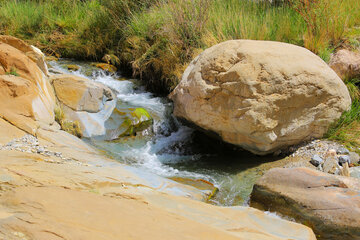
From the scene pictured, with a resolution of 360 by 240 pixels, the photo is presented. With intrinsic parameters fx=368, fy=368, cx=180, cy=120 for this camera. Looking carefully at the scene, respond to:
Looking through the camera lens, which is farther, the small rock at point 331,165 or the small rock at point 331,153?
the small rock at point 331,153

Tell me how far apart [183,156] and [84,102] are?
1817mm

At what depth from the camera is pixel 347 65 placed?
5816 millimetres

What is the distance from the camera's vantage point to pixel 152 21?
779 centimetres

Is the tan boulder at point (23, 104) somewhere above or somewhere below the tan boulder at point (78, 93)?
above

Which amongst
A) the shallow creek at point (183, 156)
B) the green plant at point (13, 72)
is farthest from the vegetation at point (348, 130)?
the green plant at point (13, 72)

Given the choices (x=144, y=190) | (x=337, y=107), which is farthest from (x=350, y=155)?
(x=144, y=190)

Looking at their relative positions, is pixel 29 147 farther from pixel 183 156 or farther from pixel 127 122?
pixel 183 156

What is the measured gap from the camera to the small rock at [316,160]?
4746 mm

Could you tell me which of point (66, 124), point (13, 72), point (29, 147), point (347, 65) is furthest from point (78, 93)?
point (347, 65)

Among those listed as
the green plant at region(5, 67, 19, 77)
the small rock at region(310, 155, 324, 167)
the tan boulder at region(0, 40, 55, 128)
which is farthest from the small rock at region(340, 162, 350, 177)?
the green plant at region(5, 67, 19, 77)

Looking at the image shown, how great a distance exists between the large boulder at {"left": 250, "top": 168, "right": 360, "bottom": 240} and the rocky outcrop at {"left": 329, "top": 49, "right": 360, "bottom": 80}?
2570 mm

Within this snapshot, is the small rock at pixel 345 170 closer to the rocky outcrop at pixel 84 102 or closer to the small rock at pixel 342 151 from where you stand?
the small rock at pixel 342 151

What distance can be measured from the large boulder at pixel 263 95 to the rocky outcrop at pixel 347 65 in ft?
2.39

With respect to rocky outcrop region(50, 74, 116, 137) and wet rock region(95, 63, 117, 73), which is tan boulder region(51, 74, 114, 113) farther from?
wet rock region(95, 63, 117, 73)
